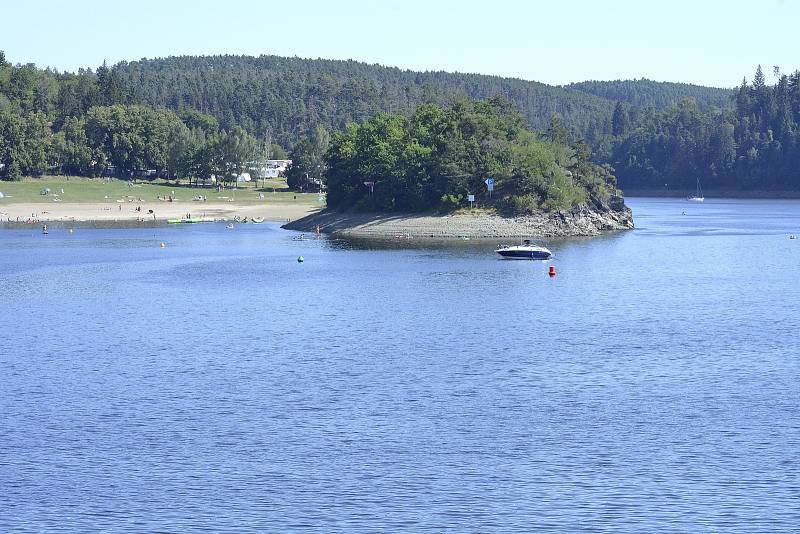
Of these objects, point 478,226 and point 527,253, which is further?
point 478,226

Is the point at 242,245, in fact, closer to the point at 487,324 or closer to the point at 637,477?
the point at 487,324

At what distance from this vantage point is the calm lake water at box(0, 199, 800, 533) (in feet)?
143

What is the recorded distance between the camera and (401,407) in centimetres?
5897

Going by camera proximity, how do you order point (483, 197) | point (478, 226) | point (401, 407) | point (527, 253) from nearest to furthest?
point (401, 407) → point (527, 253) → point (478, 226) → point (483, 197)

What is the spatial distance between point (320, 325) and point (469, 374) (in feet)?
76.4

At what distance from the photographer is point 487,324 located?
89.2 meters

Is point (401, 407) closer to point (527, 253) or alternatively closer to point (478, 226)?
point (527, 253)

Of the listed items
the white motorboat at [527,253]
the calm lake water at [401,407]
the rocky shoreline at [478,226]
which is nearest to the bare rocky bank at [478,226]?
the rocky shoreline at [478,226]

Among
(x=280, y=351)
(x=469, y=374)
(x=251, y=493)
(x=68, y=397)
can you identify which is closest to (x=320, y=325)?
(x=280, y=351)

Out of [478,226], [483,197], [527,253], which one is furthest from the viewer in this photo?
[483,197]

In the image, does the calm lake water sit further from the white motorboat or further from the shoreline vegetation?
the shoreline vegetation

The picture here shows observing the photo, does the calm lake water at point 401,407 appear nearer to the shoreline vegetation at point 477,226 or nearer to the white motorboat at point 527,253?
the white motorboat at point 527,253

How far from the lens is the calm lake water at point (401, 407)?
43.6 meters

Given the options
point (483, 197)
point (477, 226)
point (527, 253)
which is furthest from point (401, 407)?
point (483, 197)
